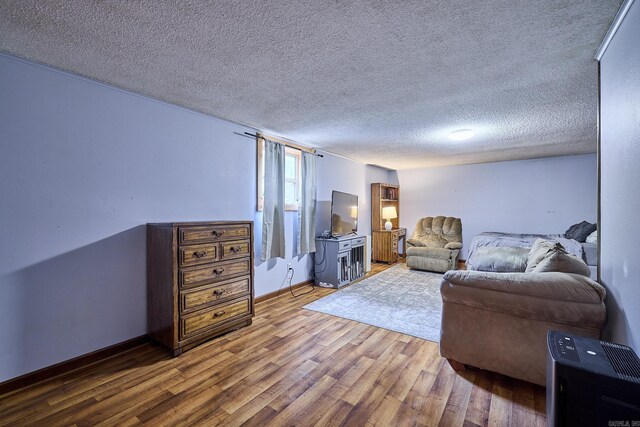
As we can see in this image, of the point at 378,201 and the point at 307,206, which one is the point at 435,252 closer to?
the point at 378,201

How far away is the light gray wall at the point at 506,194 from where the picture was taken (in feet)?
16.8

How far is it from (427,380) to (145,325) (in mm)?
2489

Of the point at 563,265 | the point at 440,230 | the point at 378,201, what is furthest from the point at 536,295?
the point at 378,201

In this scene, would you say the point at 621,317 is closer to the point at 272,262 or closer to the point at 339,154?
the point at 272,262

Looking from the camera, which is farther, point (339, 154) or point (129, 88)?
point (339, 154)

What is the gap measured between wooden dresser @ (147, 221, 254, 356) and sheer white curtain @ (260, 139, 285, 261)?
0.75 metres

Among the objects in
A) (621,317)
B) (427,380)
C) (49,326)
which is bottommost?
(427,380)

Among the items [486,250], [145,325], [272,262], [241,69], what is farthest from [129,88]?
[486,250]

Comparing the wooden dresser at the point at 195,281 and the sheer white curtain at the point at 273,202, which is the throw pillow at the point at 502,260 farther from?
the wooden dresser at the point at 195,281

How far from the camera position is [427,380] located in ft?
6.36

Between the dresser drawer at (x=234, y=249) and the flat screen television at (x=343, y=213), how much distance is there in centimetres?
193

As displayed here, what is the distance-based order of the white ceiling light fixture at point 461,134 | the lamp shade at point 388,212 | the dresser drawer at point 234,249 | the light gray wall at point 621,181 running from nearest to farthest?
the light gray wall at point 621,181 < the dresser drawer at point 234,249 < the white ceiling light fixture at point 461,134 < the lamp shade at point 388,212

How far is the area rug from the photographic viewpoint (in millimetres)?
2866

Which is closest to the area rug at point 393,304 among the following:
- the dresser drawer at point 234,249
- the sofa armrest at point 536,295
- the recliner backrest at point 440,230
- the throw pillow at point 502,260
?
the throw pillow at point 502,260
